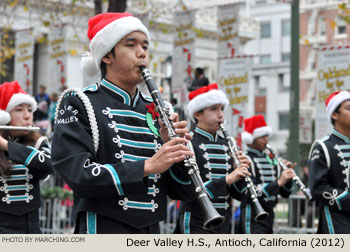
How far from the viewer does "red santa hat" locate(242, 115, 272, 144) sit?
994 centimetres

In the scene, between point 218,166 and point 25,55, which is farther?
point 25,55

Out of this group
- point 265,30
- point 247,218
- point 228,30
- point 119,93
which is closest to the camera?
point 119,93

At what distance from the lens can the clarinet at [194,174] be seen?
4.20 meters

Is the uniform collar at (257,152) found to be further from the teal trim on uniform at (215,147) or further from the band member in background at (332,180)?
the band member in background at (332,180)

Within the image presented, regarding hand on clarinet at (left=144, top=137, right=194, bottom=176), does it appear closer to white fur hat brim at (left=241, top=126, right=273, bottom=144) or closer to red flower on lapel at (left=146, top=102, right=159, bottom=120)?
red flower on lapel at (left=146, top=102, right=159, bottom=120)

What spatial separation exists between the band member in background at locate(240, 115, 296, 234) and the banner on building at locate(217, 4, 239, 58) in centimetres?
444

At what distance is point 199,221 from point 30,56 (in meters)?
11.9

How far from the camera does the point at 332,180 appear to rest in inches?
279

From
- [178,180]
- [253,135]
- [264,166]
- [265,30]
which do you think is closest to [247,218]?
[264,166]

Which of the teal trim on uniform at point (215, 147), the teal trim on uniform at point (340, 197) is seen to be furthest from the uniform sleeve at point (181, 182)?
the teal trim on uniform at point (215, 147)

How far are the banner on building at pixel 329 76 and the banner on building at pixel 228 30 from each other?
259 centimetres

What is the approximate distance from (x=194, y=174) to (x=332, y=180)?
10.0ft

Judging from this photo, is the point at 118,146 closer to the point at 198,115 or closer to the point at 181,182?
the point at 181,182

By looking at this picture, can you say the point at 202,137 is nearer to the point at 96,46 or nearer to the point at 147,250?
the point at 96,46
